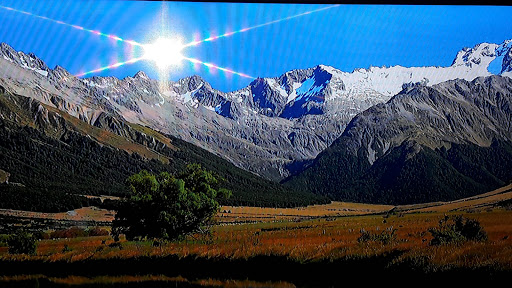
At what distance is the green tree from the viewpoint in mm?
18031

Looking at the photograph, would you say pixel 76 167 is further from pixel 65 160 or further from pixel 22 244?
pixel 22 244

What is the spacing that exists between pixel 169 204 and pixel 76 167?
158983mm

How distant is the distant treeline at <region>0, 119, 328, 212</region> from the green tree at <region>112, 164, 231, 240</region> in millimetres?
105862

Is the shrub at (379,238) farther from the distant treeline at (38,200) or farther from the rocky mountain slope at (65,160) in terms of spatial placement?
the rocky mountain slope at (65,160)

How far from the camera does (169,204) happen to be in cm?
1812

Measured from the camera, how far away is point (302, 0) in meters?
6.00

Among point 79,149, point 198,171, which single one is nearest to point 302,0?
point 198,171

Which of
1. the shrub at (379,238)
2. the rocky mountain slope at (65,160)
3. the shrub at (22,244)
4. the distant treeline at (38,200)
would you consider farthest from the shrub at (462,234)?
the rocky mountain slope at (65,160)

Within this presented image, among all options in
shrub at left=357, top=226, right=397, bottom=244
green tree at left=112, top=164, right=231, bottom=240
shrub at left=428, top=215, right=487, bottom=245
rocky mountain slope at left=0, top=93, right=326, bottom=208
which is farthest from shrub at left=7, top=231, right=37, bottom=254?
rocky mountain slope at left=0, top=93, right=326, bottom=208

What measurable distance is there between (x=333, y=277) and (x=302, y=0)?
5330 millimetres

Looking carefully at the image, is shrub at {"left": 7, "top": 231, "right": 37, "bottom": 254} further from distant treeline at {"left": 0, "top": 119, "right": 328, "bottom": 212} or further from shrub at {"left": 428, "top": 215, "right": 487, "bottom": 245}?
distant treeline at {"left": 0, "top": 119, "right": 328, "bottom": 212}

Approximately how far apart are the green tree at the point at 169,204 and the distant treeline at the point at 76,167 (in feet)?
347

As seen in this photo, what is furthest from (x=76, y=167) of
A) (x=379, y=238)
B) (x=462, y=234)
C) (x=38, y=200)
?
(x=462, y=234)

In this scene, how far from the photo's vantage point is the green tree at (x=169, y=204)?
59.2 feet
